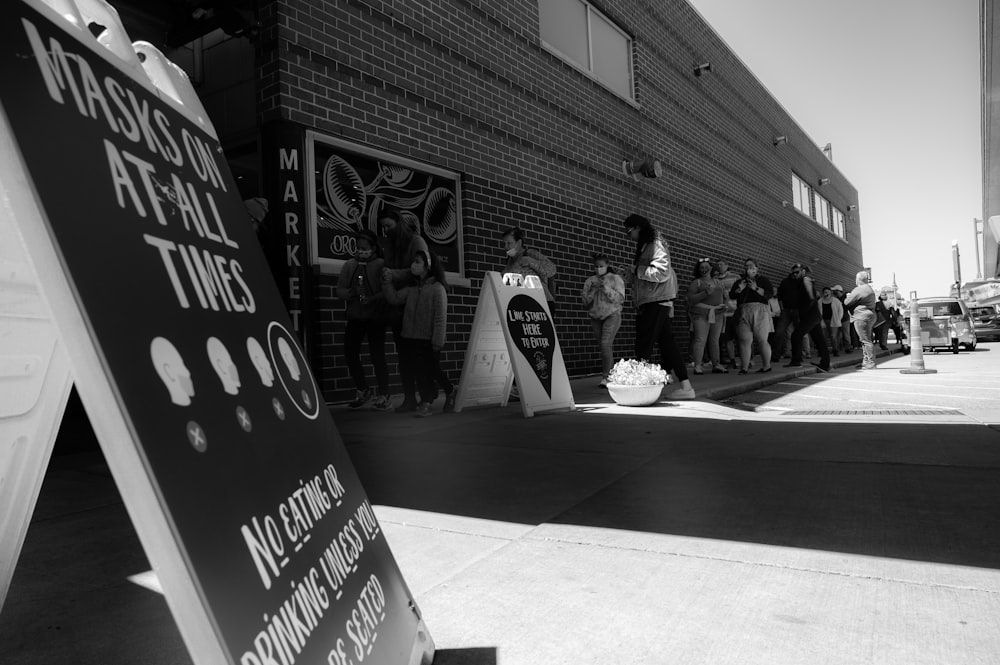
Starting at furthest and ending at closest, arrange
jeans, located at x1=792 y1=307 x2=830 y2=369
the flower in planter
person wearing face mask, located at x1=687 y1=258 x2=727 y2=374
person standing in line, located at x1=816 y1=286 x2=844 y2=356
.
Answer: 1. person standing in line, located at x1=816 y1=286 x2=844 y2=356
2. jeans, located at x1=792 y1=307 x2=830 y2=369
3. person wearing face mask, located at x1=687 y1=258 x2=727 y2=374
4. the flower in planter

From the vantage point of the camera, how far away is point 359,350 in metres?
6.52

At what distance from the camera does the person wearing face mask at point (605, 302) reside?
760 centimetres

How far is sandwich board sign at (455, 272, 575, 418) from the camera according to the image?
5.75 meters

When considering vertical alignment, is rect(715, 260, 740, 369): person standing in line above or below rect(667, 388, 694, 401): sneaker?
above

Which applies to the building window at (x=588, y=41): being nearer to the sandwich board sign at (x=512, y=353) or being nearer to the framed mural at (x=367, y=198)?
the framed mural at (x=367, y=198)

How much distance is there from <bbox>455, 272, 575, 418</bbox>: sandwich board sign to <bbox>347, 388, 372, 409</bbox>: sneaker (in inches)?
41.6

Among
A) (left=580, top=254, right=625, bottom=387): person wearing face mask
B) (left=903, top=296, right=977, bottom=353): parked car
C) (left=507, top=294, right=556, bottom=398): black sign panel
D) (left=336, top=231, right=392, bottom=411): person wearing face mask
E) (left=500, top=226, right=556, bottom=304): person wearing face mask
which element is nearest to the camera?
(left=507, top=294, right=556, bottom=398): black sign panel

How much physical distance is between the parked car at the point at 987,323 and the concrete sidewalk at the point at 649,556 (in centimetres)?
2260

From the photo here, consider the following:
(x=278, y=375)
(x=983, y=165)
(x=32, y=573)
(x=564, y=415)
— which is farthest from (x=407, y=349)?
(x=983, y=165)

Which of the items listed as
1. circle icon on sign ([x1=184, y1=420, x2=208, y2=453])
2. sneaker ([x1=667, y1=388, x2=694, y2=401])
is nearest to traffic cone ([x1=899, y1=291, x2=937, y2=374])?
sneaker ([x1=667, y1=388, x2=694, y2=401])

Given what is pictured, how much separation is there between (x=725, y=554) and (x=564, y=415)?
3584 millimetres

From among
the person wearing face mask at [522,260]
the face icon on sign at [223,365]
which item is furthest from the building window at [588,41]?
the face icon on sign at [223,365]

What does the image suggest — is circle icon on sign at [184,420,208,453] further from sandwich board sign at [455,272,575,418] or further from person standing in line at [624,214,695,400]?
person standing in line at [624,214,695,400]

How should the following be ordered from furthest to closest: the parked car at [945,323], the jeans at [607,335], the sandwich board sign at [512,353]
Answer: the parked car at [945,323] < the jeans at [607,335] < the sandwich board sign at [512,353]
